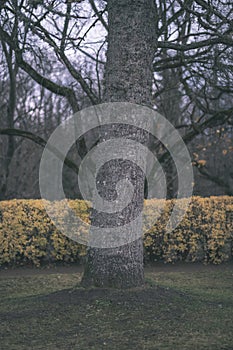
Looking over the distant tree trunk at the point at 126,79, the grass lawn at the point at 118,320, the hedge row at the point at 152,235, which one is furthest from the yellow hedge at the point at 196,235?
the distant tree trunk at the point at 126,79

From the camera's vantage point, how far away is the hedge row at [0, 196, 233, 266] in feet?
32.8

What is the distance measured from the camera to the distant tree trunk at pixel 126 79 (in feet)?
20.5

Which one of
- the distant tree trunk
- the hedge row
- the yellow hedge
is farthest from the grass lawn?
the yellow hedge

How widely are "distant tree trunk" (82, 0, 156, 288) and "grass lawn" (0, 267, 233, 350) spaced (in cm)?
20

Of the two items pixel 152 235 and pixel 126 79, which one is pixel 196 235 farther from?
pixel 126 79

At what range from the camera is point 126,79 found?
641 centimetres

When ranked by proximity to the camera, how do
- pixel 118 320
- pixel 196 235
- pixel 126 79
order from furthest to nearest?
pixel 196 235 → pixel 126 79 → pixel 118 320

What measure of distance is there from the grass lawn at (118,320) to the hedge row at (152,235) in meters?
2.93

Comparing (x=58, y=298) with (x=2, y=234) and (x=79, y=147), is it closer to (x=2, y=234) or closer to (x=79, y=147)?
(x=2, y=234)

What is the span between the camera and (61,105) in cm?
2186

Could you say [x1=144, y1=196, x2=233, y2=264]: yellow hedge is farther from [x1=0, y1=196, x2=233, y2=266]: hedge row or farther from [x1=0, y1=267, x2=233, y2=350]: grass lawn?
[x1=0, y1=267, x2=233, y2=350]: grass lawn

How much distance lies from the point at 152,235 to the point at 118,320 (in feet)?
16.4

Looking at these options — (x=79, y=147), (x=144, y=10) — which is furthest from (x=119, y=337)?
(x=79, y=147)

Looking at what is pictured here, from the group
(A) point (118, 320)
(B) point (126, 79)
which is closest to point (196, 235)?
(B) point (126, 79)
